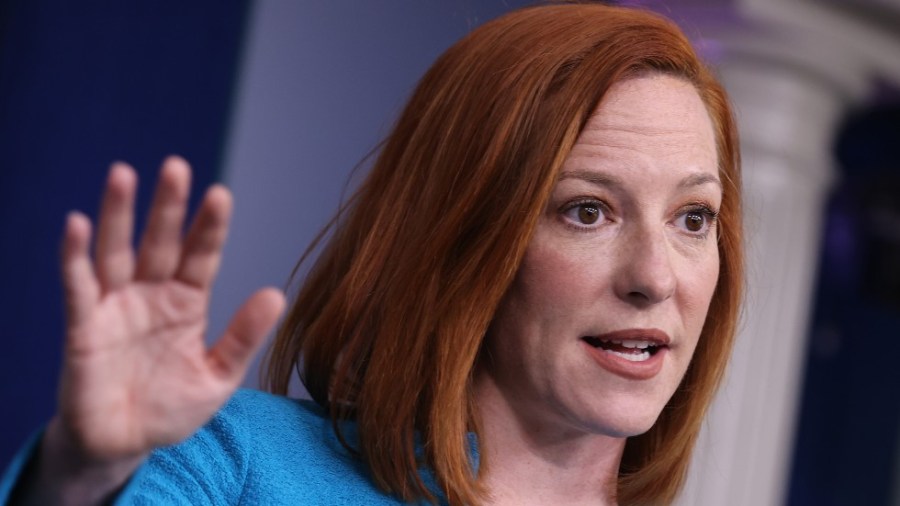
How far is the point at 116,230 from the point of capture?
0.79 meters

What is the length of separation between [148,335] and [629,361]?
0.52 m

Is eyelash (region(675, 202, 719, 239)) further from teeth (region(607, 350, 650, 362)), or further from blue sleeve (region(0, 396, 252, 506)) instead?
blue sleeve (region(0, 396, 252, 506))

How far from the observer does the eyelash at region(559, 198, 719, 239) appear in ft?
4.12

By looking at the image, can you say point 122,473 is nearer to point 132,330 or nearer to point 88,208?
point 132,330

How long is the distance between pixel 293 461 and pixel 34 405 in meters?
1.06

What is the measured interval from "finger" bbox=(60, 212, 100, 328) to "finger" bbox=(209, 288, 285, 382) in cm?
9

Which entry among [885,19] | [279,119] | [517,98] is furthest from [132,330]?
[885,19]

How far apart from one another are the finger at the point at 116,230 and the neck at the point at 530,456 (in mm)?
549

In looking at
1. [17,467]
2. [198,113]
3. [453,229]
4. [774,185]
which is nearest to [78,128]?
[198,113]

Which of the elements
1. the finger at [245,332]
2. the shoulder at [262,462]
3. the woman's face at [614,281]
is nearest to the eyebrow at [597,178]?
the woman's face at [614,281]

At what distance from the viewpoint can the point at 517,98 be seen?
1265 millimetres

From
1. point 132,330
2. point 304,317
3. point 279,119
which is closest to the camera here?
point 132,330

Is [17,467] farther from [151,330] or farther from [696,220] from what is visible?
[696,220]

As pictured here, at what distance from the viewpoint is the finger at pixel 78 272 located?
0.76 metres
